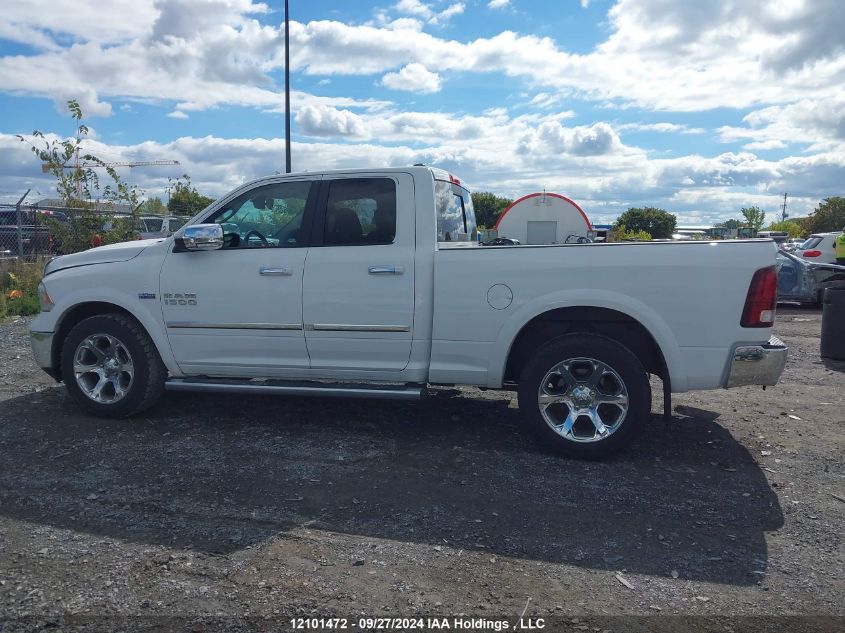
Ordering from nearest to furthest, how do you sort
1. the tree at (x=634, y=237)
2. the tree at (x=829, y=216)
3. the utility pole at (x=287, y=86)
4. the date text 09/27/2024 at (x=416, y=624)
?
the date text 09/27/2024 at (x=416, y=624), the tree at (x=634, y=237), the utility pole at (x=287, y=86), the tree at (x=829, y=216)

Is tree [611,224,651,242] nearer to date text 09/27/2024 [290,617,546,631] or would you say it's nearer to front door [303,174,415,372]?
front door [303,174,415,372]

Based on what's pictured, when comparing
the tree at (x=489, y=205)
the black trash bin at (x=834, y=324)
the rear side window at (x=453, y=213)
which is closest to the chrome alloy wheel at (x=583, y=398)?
the rear side window at (x=453, y=213)

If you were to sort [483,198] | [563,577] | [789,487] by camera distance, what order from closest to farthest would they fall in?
[563,577]
[789,487]
[483,198]

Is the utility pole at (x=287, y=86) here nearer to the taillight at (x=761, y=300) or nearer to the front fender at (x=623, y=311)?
the front fender at (x=623, y=311)

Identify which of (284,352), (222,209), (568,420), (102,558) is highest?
(222,209)

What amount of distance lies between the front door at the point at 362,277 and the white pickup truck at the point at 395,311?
1 cm

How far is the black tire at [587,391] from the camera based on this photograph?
15.8 feet

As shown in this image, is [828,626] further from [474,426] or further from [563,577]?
[474,426]

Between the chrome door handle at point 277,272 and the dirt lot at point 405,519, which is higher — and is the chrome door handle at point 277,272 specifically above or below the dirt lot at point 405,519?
above

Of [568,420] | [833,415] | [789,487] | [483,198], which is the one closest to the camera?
[789,487]

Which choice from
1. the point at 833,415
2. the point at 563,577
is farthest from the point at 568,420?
the point at 833,415

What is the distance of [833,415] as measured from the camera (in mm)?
6309

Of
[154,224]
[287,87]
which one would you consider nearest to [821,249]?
[287,87]

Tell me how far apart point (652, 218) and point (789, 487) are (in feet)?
130
